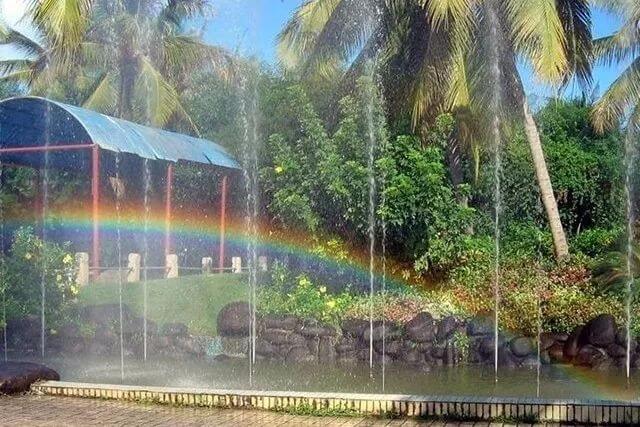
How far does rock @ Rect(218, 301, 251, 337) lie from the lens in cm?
1367

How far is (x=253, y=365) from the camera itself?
1202cm

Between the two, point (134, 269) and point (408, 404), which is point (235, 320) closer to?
point (134, 269)

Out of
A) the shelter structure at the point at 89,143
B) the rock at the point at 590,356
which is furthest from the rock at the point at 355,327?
the shelter structure at the point at 89,143

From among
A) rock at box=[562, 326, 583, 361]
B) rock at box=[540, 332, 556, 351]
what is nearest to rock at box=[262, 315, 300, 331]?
rock at box=[540, 332, 556, 351]

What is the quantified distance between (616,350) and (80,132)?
528 inches

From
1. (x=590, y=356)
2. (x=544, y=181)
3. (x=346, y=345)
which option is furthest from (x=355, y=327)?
(x=544, y=181)

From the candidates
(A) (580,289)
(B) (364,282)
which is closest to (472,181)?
(B) (364,282)

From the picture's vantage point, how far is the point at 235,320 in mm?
13797

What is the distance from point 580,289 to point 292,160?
249 inches

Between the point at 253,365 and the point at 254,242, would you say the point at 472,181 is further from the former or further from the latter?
the point at 253,365

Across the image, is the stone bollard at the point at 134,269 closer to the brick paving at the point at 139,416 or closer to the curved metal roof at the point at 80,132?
the curved metal roof at the point at 80,132

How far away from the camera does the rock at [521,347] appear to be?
38.6 ft

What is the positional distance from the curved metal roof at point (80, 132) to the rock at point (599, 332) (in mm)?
11003

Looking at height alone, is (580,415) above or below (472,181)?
below
